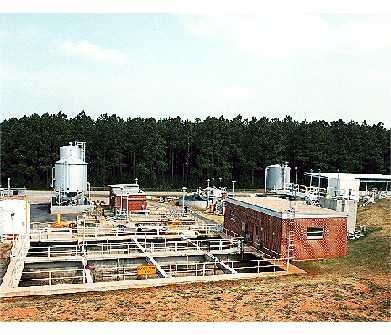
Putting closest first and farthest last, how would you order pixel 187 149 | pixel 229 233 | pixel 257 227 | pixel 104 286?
pixel 104 286
pixel 257 227
pixel 229 233
pixel 187 149

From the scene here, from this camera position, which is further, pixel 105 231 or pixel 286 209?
pixel 105 231

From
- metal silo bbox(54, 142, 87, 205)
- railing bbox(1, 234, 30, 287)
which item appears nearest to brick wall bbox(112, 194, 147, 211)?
metal silo bbox(54, 142, 87, 205)

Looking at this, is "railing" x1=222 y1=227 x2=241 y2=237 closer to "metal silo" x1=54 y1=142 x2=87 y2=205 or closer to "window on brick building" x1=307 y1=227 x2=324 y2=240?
"window on brick building" x1=307 y1=227 x2=324 y2=240

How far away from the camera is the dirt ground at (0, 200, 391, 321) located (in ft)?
50.8

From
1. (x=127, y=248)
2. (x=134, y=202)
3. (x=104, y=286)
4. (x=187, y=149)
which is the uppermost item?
(x=187, y=149)

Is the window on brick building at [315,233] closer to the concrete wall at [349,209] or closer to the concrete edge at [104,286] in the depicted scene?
the concrete edge at [104,286]

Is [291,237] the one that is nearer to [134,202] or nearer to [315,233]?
[315,233]

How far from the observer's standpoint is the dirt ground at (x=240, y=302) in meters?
15.5

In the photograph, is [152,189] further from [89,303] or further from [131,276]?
[89,303]

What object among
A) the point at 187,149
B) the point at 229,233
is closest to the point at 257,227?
the point at 229,233

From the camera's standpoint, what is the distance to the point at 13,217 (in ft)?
98.5

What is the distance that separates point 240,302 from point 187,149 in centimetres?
6305

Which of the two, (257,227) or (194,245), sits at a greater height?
(257,227)
